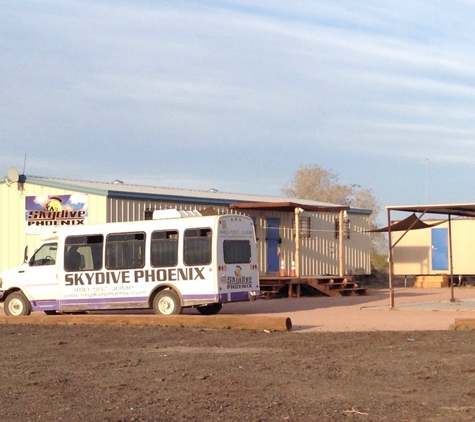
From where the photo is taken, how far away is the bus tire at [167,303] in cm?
2062

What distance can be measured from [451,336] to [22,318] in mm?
9623

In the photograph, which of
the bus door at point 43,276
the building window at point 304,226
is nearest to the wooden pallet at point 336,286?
the building window at point 304,226

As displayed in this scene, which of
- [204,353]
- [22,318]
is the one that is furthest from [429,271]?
[204,353]

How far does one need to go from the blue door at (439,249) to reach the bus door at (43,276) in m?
21.8

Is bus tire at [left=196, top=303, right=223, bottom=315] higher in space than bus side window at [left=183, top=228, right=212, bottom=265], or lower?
lower

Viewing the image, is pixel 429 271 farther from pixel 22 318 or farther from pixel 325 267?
pixel 22 318

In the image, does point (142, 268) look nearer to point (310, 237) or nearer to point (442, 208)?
point (442, 208)

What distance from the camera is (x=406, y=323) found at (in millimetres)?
18688

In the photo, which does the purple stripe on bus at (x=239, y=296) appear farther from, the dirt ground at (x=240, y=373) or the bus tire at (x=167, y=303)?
the dirt ground at (x=240, y=373)

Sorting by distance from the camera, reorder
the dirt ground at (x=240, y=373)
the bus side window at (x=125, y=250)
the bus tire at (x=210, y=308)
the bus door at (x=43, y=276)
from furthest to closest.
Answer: the bus door at (x=43, y=276)
the bus tire at (x=210, y=308)
the bus side window at (x=125, y=250)
the dirt ground at (x=240, y=373)

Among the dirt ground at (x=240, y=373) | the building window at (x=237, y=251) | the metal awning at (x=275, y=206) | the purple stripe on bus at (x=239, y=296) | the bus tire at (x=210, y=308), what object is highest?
the metal awning at (x=275, y=206)

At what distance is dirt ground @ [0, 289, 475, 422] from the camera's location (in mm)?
8594

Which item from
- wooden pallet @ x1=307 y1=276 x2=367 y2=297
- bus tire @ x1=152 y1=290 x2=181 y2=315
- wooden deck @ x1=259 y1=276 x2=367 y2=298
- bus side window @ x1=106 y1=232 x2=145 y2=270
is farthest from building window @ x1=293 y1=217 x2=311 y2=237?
bus tire @ x1=152 y1=290 x2=181 y2=315

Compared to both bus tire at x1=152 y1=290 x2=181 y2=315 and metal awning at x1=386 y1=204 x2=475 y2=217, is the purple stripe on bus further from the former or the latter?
metal awning at x1=386 y1=204 x2=475 y2=217
